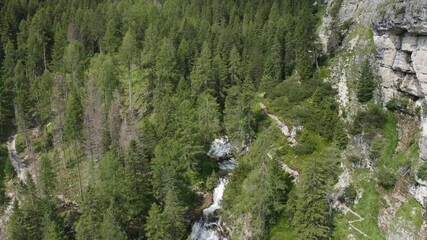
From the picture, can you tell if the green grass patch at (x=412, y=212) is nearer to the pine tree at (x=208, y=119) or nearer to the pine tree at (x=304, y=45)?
the pine tree at (x=208, y=119)

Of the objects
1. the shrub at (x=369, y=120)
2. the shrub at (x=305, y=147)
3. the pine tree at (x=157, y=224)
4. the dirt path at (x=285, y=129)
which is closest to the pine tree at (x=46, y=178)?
the pine tree at (x=157, y=224)

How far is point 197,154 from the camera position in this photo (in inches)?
2354

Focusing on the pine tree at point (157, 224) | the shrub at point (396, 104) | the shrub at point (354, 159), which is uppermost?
the shrub at point (396, 104)

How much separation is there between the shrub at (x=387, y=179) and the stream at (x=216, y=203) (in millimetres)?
21238

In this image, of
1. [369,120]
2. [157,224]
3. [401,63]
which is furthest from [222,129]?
[401,63]

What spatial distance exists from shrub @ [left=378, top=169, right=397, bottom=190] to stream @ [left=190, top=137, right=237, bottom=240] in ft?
69.7

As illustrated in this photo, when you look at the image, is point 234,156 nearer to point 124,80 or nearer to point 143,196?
point 143,196

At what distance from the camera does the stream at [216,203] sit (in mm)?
50562

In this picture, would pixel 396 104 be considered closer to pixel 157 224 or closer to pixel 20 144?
pixel 157 224

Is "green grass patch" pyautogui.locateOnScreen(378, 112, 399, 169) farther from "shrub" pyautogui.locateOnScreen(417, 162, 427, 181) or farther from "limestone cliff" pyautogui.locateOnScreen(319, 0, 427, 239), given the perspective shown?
"shrub" pyautogui.locateOnScreen(417, 162, 427, 181)

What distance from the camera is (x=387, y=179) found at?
159 ft

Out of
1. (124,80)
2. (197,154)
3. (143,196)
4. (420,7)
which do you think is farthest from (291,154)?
(124,80)

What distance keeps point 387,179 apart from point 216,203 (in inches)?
915

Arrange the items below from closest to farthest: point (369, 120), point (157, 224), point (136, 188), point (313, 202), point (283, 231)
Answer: point (313, 202), point (157, 224), point (283, 231), point (136, 188), point (369, 120)
